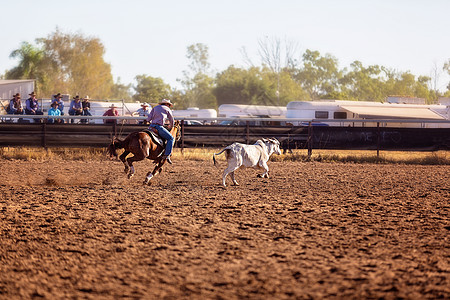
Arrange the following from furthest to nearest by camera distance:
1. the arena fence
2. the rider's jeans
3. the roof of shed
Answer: the roof of shed → the arena fence → the rider's jeans

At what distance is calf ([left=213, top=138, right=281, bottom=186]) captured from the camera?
43.9 ft

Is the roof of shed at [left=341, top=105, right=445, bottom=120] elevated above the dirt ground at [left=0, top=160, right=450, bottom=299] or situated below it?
above

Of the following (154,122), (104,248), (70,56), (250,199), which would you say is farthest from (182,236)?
(70,56)

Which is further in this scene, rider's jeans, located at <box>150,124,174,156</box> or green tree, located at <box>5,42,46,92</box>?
green tree, located at <box>5,42,46,92</box>

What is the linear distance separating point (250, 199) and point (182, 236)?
12.2ft

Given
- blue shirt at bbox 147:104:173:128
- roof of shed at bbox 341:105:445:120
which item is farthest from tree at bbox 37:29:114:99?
blue shirt at bbox 147:104:173:128

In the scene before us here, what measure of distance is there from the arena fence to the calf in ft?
22.9

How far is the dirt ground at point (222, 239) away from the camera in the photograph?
560cm

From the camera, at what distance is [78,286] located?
18.4 feet

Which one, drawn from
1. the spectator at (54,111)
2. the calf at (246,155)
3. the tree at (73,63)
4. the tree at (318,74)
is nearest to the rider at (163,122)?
the calf at (246,155)

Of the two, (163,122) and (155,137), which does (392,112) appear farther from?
(155,137)

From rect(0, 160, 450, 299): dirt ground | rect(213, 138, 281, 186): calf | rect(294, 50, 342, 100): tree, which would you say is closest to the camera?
rect(0, 160, 450, 299): dirt ground

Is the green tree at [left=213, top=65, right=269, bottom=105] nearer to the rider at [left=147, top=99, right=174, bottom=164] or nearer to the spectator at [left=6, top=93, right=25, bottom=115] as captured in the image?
the spectator at [left=6, top=93, right=25, bottom=115]

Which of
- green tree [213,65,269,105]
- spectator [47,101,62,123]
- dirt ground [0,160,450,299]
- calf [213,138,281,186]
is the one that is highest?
green tree [213,65,269,105]
